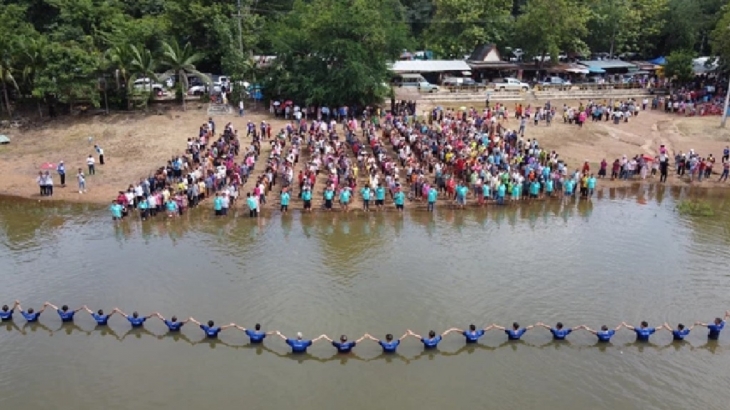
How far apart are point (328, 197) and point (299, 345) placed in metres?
9.92

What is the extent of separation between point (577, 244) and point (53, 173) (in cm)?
2331

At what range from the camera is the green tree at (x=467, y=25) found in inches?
2058

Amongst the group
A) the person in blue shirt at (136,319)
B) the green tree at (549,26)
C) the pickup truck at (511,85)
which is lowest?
the person in blue shirt at (136,319)

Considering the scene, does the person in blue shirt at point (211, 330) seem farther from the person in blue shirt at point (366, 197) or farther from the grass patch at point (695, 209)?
the grass patch at point (695, 209)

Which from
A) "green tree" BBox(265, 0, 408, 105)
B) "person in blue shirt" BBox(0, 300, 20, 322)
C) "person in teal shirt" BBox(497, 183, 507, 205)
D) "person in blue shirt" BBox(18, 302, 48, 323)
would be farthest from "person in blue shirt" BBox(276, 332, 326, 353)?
"green tree" BBox(265, 0, 408, 105)

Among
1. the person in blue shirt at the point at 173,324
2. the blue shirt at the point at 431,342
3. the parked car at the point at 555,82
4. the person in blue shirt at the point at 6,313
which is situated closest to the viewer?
the blue shirt at the point at 431,342

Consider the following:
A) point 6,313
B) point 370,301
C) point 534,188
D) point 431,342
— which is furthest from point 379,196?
point 6,313

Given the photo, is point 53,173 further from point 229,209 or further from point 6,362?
point 6,362

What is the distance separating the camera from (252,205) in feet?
82.0

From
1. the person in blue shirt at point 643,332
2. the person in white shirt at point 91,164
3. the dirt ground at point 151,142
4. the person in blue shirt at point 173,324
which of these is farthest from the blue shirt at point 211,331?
the person in white shirt at point 91,164

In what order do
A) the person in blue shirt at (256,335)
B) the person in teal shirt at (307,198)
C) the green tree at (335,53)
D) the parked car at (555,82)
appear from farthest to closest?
1. the parked car at (555,82)
2. the green tree at (335,53)
3. the person in teal shirt at (307,198)
4. the person in blue shirt at (256,335)

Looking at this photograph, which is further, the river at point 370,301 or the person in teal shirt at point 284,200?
the person in teal shirt at point 284,200

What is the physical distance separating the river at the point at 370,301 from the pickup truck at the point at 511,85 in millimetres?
20617

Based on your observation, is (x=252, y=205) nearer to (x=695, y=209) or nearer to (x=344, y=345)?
(x=344, y=345)
